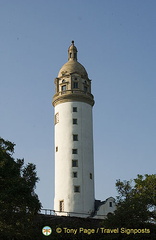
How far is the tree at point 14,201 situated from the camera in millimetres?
34375

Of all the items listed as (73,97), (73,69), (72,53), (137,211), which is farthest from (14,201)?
(72,53)

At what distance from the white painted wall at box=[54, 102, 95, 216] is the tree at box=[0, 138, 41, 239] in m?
27.1

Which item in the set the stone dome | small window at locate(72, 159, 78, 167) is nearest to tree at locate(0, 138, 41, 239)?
small window at locate(72, 159, 78, 167)

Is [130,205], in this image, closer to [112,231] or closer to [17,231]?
[112,231]

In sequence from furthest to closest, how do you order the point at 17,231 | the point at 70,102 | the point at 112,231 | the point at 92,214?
the point at 70,102 → the point at 92,214 → the point at 112,231 → the point at 17,231

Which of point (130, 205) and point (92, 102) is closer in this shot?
point (130, 205)

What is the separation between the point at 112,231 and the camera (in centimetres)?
4175

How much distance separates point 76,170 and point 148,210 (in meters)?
23.7

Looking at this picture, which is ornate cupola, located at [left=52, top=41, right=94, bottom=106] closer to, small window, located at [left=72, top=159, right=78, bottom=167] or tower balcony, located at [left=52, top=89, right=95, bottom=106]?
tower balcony, located at [left=52, top=89, right=95, bottom=106]

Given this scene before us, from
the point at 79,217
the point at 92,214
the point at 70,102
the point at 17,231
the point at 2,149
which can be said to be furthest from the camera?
the point at 70,102

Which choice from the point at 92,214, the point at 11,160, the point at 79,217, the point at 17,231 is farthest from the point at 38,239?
the point at 92,214

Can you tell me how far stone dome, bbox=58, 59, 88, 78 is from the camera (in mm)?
72625

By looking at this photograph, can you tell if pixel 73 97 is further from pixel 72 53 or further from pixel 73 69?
pixel 72 53

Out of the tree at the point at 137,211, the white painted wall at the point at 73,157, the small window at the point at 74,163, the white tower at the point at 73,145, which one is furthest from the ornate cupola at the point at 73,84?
the tree at the point at 137,211
